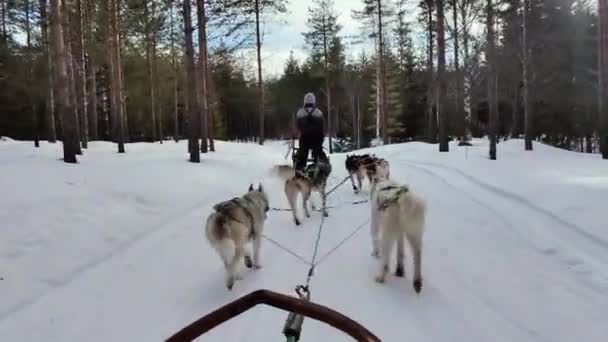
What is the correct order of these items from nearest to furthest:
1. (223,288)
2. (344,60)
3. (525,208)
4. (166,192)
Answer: (223,288)
(525,208)
(166,192)
(344,60)

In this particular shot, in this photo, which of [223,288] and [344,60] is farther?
[344,60]

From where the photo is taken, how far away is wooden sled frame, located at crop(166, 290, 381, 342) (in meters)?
1.49

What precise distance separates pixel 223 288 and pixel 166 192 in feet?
16.0

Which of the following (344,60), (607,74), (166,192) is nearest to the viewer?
(166,192)

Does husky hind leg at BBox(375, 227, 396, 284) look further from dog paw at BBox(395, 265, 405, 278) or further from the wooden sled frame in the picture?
the wooden sled frame

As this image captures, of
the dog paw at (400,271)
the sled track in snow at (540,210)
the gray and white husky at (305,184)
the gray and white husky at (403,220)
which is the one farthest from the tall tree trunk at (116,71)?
the gray and white husky at (403,220)

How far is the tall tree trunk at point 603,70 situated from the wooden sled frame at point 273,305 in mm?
17194

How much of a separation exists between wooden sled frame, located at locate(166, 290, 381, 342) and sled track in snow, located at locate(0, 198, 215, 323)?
324 centimetres

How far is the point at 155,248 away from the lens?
5809mm

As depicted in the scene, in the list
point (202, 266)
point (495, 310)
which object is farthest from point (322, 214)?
point (495, 310)

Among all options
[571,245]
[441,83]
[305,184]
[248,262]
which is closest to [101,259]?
[248,262]

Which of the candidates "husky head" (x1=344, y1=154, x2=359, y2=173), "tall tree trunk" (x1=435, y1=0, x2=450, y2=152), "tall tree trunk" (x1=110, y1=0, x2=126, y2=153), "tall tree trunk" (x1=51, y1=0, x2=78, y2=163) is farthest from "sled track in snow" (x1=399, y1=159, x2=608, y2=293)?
"tall tree trunk" (x1=110, y1=0, x2=126, y2=153)

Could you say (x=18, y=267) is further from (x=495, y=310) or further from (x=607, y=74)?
(x=607, y=74)

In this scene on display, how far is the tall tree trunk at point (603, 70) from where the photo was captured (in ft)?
47.9
